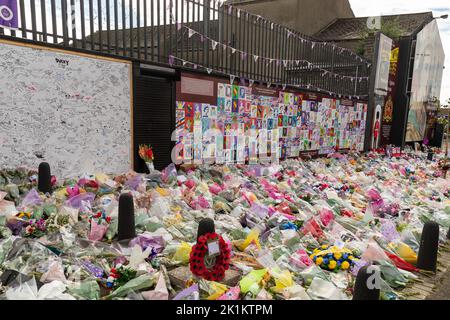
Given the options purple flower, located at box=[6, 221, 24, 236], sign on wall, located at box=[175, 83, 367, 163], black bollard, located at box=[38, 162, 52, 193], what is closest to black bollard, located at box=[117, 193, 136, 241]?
purple flower, located at box=[6, 221, 24, 236]

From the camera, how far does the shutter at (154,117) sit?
19.1ft

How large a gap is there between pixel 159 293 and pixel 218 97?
17.2 ft

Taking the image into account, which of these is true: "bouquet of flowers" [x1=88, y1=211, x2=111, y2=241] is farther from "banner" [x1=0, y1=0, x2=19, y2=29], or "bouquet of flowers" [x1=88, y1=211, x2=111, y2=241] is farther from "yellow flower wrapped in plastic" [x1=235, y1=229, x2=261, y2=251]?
→ "banner" [x1=0, y1=0, x2=19, y2=29]

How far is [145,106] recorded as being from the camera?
233 inches

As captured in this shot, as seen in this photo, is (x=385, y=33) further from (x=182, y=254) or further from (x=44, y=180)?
(x=182, y=254)

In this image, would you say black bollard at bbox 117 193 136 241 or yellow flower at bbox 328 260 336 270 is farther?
black bollard at bbox 117 193 136 241

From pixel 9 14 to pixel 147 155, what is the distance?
2793 millimetres

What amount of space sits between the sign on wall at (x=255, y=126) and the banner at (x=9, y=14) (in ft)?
9.38

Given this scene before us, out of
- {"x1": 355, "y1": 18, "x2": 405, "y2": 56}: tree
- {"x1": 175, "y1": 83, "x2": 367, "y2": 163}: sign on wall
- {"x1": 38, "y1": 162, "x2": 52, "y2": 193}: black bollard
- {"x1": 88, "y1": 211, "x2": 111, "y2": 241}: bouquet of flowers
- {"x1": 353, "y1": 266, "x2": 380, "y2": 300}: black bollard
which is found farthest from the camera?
{"x1": 355, "y1": 18, "x2": 405, "y2": 56}: tree

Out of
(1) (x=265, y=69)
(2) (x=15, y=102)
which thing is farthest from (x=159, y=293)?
(1) (x=265, y=69)

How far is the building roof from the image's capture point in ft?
53.8

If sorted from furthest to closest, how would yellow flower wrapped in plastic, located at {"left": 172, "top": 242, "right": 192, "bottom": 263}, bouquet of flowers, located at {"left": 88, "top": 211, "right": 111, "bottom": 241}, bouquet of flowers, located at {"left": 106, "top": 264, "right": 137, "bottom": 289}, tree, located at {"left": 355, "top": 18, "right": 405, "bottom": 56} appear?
1. tree, located at {"left": 355, "top": 18, "right": 405, "bottom": 56}
2. bouquet of flowers, located at {"left": 88, "top": 211, "right": 111, "bottom": 241}
3. yellow flower wrapped in plastic, located at {"left": 172, "top": 242, "right": 192, "bottom": 263}
4. bouquet of flowers, located at {"left": 106, "top": 264, "right": 137, "bottom": 289}

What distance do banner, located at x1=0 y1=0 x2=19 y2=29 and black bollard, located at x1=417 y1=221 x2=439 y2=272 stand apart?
5.24 meters

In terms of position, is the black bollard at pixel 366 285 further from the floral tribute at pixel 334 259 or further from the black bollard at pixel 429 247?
the black bollard at pixel 429 247
